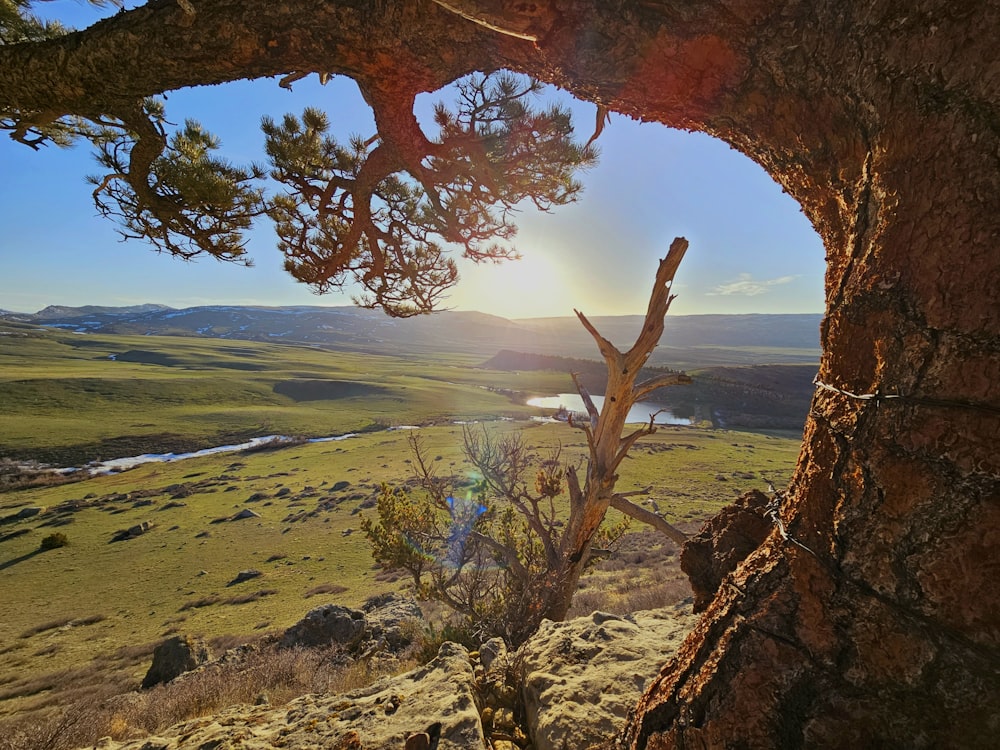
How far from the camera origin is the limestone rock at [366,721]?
9.26ft

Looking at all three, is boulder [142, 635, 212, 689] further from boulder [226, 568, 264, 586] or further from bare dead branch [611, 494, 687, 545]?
bare dead branch [611, 494, 687, 545]

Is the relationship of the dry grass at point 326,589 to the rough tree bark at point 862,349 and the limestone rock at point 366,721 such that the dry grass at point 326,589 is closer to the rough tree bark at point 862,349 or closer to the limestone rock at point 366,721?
the limestone rock at point 366,721

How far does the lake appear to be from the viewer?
7931 centimetres

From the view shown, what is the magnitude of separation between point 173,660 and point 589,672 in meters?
13.2

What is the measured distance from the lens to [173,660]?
11656mm

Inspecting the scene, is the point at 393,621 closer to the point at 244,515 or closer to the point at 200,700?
the point at 200,700

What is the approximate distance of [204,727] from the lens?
138 inches

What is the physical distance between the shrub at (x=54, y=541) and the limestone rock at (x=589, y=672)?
121 ft

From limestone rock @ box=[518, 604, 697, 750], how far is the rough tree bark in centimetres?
117

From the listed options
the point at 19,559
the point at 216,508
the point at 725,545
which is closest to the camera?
the point at 725,545

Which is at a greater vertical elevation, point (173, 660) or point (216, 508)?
point (173, 660)

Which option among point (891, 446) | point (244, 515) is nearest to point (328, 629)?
point (891, 446)

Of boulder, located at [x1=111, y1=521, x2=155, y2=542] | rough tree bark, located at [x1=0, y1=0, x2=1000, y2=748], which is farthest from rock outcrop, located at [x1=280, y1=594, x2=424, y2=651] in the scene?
boulder, located at [x1=111, y1=521, x2=155, y2=542]

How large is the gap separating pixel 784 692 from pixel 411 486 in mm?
35793
